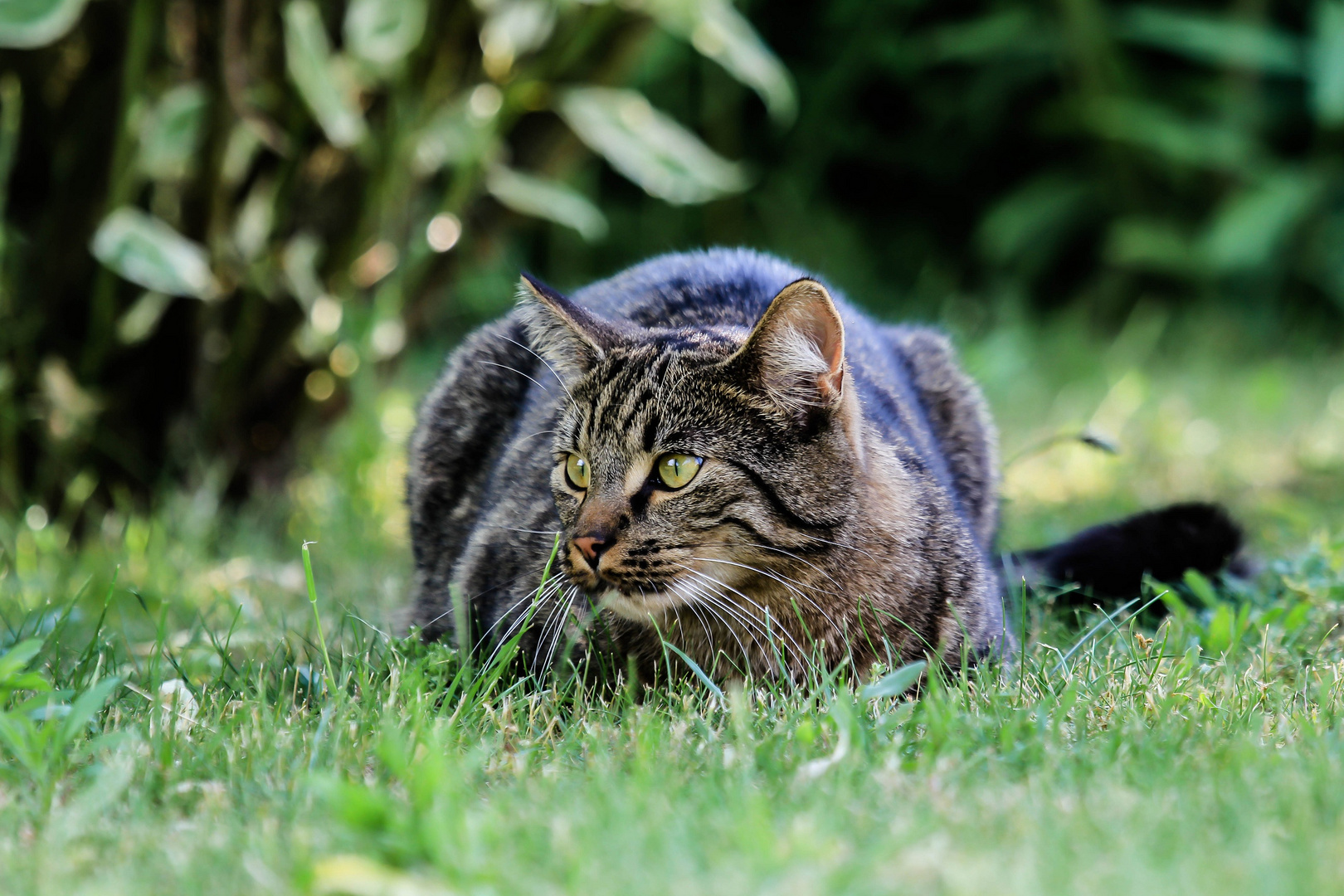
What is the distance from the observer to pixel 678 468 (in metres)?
2.24

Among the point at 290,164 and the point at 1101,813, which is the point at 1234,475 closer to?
the point at 1101,813

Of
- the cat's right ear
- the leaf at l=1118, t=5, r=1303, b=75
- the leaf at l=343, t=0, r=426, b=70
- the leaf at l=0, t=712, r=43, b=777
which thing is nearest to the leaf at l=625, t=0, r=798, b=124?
the leaf at l=343, t=0, r=426, b=70

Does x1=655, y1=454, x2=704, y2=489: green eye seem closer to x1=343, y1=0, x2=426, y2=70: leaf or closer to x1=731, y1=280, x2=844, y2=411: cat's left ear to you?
x1=731, y1=280, x2=844, y2=411: cat's left ear

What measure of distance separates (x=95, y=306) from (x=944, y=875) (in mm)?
3164

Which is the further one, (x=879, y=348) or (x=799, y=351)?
(x=879, y=348)

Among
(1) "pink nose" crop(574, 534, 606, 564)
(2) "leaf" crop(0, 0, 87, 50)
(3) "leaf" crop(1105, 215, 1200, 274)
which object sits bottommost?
(1) "pink nose" crop(574, 534, 606, 564)

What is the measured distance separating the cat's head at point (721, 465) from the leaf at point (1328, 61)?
421 cm

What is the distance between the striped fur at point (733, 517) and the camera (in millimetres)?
2186

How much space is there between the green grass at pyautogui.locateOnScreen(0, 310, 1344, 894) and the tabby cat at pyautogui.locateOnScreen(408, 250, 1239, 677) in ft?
0.45

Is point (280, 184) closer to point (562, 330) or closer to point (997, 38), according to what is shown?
point (562, 330)

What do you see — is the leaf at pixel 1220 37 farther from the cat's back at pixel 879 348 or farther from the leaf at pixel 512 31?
the leaf at pixel 512 31

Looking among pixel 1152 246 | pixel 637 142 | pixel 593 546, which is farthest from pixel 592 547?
pixel 1152 246

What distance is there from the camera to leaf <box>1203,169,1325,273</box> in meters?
5.63

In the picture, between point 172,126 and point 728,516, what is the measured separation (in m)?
2.16
